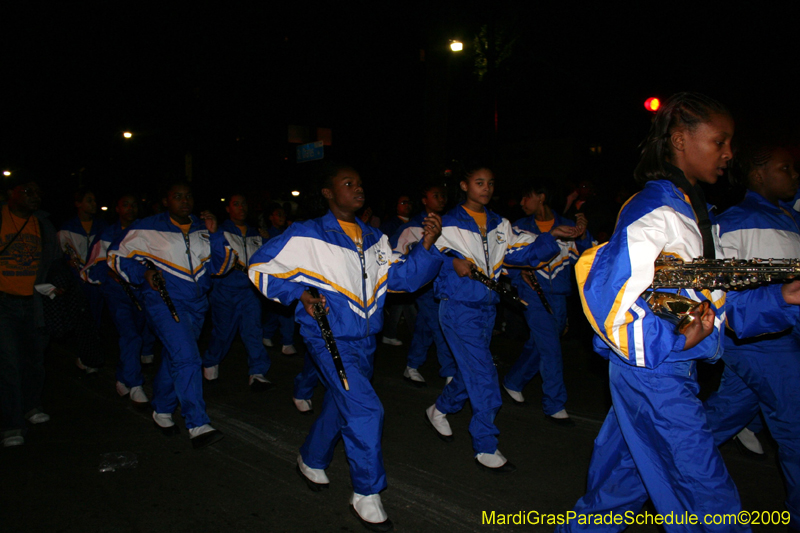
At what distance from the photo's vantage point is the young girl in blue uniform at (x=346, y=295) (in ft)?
10.9

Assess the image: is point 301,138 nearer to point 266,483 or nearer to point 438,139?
point 438,139

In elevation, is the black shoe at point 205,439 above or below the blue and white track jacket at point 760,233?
below

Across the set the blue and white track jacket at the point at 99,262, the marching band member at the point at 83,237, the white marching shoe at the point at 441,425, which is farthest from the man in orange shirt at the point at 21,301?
the white marching shoe at the point at 441,425

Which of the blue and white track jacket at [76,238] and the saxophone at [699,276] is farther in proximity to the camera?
the blue and white track jacket at [76,238]

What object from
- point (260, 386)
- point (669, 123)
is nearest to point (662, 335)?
point (669, 123)

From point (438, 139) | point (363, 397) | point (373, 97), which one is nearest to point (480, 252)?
point (363, 397)

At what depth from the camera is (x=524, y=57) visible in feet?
66.6

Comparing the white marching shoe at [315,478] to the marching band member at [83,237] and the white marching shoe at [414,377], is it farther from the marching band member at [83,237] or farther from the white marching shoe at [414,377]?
the marching band member at [83,237]

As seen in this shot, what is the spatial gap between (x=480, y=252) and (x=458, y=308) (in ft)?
1.78

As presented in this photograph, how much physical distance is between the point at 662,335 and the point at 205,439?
3.82 m

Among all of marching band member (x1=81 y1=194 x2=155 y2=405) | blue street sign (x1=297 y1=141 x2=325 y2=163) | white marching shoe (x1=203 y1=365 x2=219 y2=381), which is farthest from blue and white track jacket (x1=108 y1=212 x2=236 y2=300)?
blue street sign (x1=297 y1=141 x2=325 y2=163)

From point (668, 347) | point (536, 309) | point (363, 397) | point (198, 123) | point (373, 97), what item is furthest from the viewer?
point (373, 97)

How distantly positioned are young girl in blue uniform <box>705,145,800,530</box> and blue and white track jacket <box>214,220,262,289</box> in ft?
16.4

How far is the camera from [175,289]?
4898 millimetres
